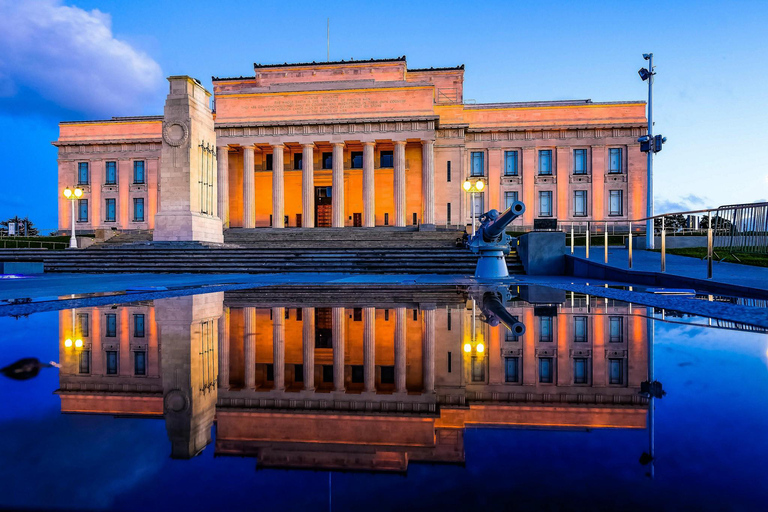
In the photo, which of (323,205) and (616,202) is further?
(323,205)

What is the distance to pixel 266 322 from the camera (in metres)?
5.40

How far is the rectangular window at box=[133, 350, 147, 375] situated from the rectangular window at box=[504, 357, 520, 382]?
2.42m

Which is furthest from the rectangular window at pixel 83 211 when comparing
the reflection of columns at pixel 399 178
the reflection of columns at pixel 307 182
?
the reflection of columns at pixel 399 178

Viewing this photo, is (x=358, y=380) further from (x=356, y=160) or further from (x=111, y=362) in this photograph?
(x=356, y=160)

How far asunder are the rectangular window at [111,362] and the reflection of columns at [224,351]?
71 cm

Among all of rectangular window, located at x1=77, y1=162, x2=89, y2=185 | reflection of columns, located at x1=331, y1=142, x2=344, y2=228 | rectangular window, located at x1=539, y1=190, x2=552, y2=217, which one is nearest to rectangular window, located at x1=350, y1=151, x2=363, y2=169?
reflection of columns, located at x1=331, y1=142, x2=344, y2=228

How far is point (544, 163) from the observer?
1748 inches

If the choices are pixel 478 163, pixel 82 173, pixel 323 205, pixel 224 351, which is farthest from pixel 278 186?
pixel 224 351

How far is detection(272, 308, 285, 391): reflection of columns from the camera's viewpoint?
3062 millimetres

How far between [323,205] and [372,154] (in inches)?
367

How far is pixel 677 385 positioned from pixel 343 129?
125 feet

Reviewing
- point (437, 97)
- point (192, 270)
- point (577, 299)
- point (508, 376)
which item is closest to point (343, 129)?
point (437, 97)

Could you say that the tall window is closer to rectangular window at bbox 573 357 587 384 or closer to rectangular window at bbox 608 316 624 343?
rectangular window at bbox 608 316 624 343

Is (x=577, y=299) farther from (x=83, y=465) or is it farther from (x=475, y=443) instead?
(x=83, y=465)
